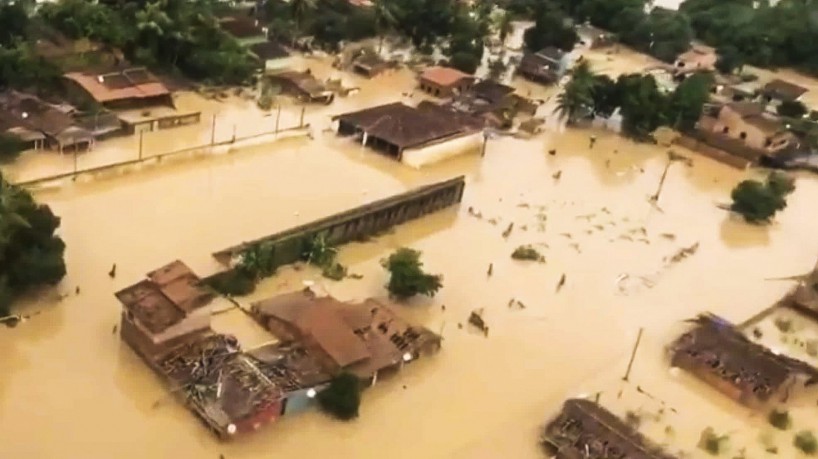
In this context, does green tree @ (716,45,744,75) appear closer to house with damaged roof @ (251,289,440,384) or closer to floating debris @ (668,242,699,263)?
floating debris @ (668,242,699,263)

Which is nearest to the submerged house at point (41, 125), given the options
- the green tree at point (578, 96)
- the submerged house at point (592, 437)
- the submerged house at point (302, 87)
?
the submerged house at point (302, 87)

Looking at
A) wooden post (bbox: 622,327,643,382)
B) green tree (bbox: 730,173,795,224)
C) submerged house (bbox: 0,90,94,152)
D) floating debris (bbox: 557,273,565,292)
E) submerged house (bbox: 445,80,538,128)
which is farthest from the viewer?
submerged house (bbox: 445,80,538,128)

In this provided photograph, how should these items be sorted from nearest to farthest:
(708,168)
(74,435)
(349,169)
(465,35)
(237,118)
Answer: (74,435), (349,169), (237,118), (708,168), (465,35)

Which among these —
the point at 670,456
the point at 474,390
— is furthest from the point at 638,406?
the point at 474,390

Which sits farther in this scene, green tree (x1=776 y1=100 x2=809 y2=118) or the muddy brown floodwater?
green tree (x1=776 y1=100 x2=809 y2=118)

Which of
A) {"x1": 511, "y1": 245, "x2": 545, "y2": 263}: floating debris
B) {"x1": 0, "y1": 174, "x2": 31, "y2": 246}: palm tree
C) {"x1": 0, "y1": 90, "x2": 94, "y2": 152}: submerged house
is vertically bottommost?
{"x1": 511, "y1": 245, "x2": 545, "y2": 263}: floating debris

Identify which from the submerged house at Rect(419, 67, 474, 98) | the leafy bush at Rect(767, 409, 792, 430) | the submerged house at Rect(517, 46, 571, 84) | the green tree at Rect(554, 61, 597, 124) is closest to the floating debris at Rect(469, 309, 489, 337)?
the leafy bush at Rect(767, 409, 792, 430)

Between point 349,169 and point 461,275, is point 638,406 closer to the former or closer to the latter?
point 461,275
